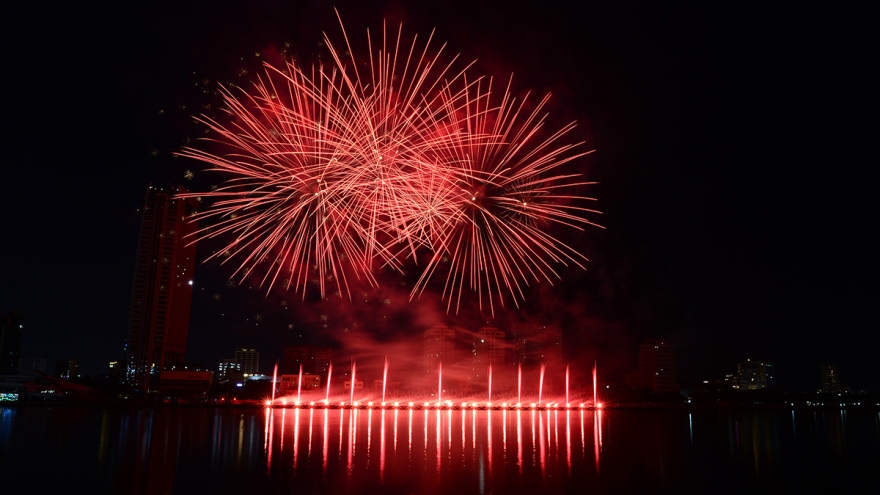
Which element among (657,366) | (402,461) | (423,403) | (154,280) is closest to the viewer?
(402,461)

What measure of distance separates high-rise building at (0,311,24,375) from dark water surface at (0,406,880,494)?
82419 millimetres

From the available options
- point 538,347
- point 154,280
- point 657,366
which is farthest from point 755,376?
point 154,280

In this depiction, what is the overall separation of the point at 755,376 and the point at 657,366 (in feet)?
199

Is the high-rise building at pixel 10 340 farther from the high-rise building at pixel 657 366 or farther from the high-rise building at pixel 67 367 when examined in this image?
the high-rise building at pixel 657 366

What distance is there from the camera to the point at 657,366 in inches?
3435

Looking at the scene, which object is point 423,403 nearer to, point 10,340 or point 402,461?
point 402,461

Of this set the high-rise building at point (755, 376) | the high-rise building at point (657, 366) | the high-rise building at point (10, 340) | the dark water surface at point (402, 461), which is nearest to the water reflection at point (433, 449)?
the dark water surface at point (402, 461)

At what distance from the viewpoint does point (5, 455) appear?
17.7 m

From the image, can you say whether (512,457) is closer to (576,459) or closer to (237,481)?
(576,459)

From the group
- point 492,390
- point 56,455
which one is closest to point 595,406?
point 492,390

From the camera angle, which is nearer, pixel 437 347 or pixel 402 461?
pixel 402 461

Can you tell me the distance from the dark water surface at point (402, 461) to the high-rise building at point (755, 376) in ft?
377

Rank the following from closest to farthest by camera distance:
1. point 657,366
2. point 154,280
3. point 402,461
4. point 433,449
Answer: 1. point 402,461
2. point 433,449
3. point 154,280
4. point 657,366

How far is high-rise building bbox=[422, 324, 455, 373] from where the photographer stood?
6031 centimetres
